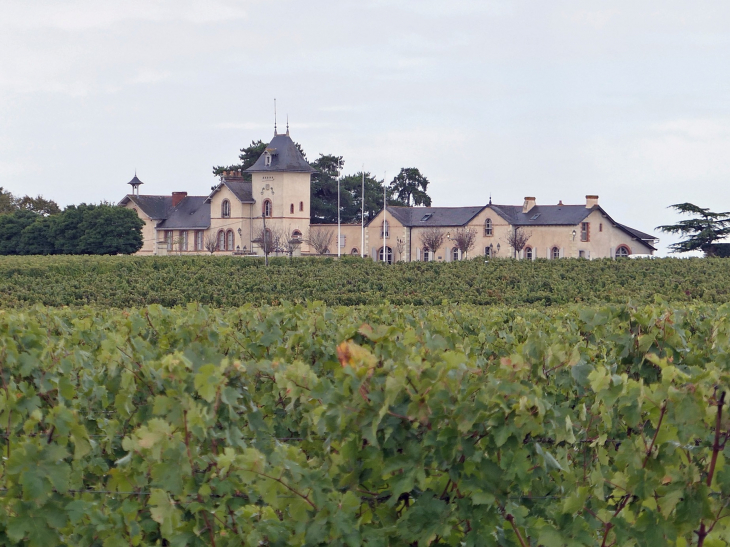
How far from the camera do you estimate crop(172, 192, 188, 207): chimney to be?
3317 inches

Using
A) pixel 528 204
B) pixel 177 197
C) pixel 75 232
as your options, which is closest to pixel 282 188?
pixel 177 197

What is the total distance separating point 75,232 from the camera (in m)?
63.8

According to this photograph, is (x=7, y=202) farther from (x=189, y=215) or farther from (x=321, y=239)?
(x=321, y=239)

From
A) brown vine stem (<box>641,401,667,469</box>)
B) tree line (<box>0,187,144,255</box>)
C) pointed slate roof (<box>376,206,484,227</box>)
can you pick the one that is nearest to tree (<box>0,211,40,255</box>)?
tree line (<box>0,187,144,255</box>)

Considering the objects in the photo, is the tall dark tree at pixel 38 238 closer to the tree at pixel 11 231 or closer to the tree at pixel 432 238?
the tree at pixel 11 231

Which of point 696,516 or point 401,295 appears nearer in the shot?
point 696,516

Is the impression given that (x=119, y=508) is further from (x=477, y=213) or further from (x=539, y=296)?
(x=477, y=213)

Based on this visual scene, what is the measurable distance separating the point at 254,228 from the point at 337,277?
148ft

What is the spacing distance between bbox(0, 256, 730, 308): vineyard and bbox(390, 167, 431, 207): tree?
211ft

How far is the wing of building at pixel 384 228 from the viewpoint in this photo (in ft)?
233

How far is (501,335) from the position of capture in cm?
894

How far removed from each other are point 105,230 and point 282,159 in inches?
734

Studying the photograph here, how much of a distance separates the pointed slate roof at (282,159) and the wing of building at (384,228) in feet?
0.28

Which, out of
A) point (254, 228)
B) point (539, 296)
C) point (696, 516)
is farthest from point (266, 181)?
point (696, 516)
